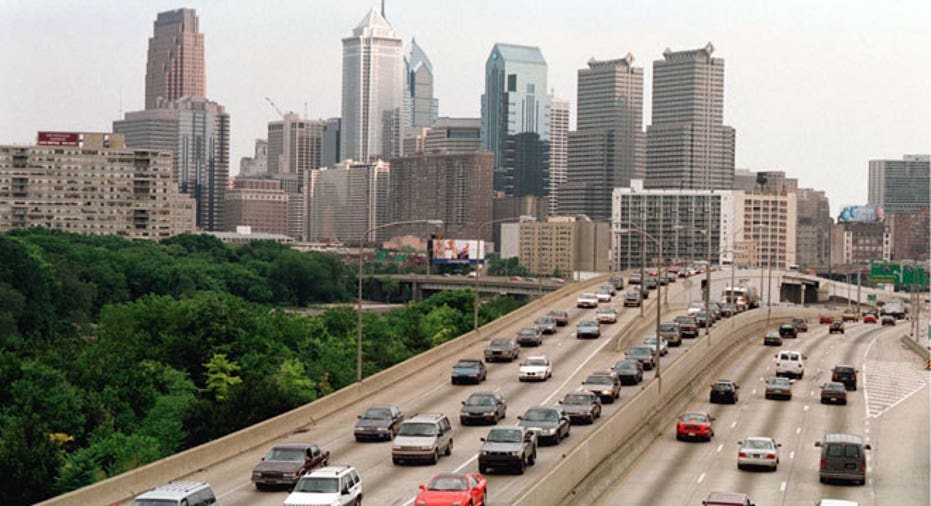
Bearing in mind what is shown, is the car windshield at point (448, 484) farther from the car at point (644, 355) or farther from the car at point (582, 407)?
the car at point (644, 355)

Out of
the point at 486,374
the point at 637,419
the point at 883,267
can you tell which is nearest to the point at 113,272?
the point at 883,267

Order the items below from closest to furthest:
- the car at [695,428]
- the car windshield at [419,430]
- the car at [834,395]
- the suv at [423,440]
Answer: the suv at [423,440], the car windshield at [419,430], the car at [695,428], the car at [834,395]

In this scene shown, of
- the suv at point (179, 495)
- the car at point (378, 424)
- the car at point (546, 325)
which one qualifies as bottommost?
the car at point (378, 424)

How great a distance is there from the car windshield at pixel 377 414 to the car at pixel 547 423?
4.96m

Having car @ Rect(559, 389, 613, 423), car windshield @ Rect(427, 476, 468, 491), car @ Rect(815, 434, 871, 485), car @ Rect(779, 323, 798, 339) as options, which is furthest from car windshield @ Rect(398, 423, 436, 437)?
car @ Rect(779, 323, 798, 339)

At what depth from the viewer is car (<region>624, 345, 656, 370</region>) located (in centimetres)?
7044

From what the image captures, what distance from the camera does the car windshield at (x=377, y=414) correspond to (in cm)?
4984

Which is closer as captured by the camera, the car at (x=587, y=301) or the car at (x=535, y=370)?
the car at (x=535, y=370)

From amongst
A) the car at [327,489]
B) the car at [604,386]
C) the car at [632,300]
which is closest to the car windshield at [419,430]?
the car at [327,489]

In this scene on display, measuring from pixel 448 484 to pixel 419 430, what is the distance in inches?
356

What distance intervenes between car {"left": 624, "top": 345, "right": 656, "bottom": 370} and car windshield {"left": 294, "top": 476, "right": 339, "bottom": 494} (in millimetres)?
36769

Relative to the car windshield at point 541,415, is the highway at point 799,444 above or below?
below

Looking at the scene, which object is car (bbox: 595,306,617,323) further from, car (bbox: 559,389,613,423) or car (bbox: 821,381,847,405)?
car (bbox: 559,389,613,423)

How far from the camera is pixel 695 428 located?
54406 mm
